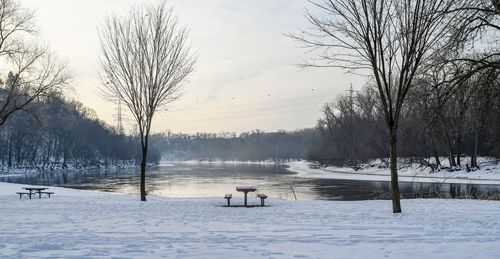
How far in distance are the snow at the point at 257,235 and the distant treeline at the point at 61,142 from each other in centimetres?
7281

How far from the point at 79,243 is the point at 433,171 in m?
50.5

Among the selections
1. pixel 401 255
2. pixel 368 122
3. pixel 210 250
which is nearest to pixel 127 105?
pixel 210 250

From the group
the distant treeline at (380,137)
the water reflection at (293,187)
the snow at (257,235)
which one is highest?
the distant treeline at (380,137)

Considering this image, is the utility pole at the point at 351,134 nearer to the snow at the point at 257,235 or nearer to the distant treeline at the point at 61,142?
the distant treeline at the point at 61,142

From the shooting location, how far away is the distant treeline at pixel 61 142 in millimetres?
83312

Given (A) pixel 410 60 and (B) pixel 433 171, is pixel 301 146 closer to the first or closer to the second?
Result: (B) pixel 433 171

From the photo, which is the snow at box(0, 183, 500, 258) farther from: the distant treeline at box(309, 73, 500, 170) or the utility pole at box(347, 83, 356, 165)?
the utility pole at box(347, 83, 356, 165)

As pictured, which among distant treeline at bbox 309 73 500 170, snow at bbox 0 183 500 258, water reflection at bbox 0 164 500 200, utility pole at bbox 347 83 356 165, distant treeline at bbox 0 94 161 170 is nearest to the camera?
snow at bbox 0 183 500 258

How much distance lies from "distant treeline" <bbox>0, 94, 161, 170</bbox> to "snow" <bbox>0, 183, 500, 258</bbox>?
72.8 m

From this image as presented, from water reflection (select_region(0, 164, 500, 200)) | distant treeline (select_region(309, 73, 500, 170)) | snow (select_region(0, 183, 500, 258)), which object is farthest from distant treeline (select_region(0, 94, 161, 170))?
snow (select_region(0, 183, 500, 258))

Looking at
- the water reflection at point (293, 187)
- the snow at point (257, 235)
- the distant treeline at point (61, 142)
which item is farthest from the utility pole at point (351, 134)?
the snow at point (257, 235)

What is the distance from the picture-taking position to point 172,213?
541 inches

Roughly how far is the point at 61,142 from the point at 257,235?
99.8 meters

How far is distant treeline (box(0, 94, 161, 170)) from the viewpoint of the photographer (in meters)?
83.3
